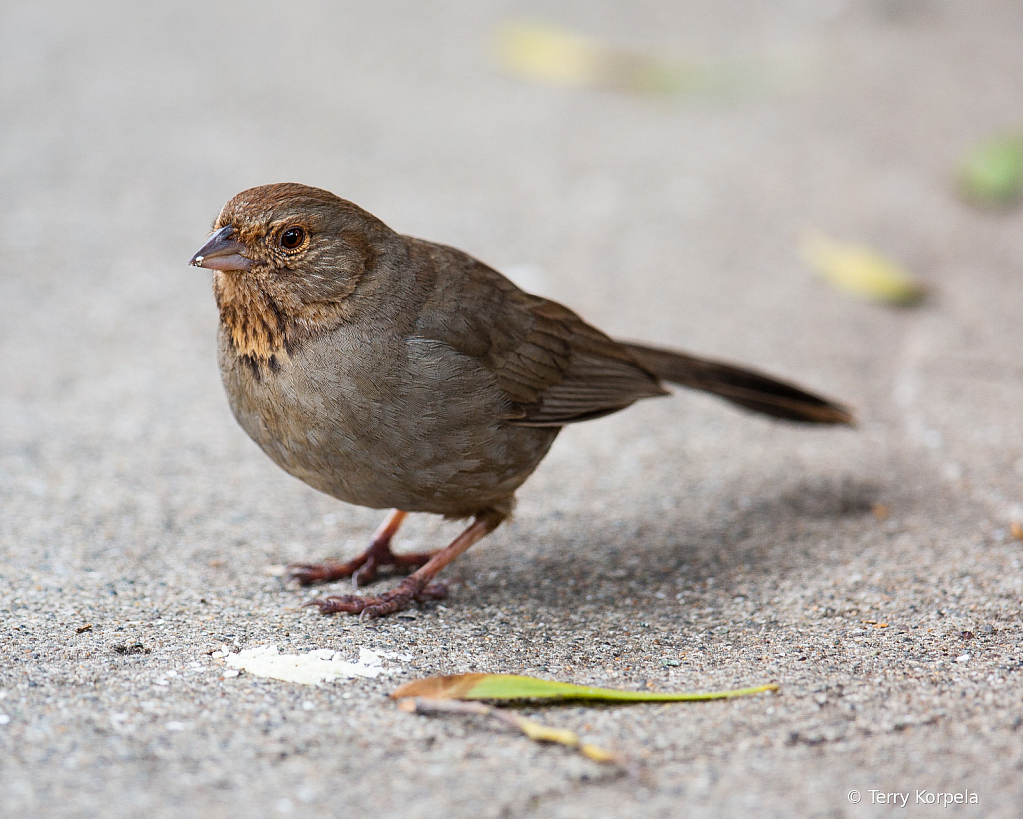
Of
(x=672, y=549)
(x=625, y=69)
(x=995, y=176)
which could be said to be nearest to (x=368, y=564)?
(x=672, y=549)

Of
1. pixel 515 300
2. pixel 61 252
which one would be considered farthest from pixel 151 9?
pixel 515 300

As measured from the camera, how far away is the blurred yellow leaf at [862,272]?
6.36 m

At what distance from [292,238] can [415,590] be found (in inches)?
50.9

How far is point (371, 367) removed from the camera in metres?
3.58

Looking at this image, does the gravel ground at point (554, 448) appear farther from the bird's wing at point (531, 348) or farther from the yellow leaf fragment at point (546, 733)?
the bird's wing at point (531, 348)

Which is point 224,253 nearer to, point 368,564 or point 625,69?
point 368,564

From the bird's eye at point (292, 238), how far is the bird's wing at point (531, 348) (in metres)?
0.48

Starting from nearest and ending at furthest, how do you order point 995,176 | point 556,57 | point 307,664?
point 307,664
point 995,176
point 556,57

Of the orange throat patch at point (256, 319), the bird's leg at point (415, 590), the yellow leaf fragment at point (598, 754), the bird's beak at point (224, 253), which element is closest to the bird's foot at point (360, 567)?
the bird's leg at point (415, 590)

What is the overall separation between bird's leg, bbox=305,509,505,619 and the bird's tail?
3.50ft

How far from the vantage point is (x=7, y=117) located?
307 inches

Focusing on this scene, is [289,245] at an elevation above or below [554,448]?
above

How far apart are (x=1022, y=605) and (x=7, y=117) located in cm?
725

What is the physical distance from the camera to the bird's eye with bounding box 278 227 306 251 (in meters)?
3.62
